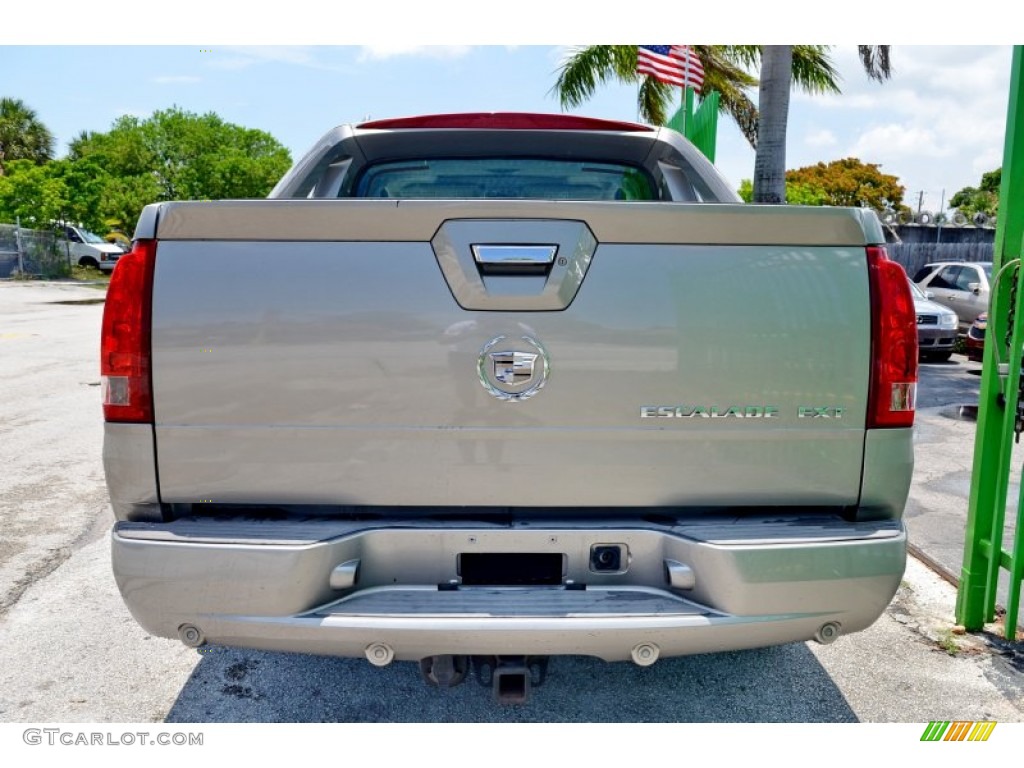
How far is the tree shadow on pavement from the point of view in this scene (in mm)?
2875

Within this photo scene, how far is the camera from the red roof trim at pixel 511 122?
3.64m

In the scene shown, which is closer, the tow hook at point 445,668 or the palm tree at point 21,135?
the tow hook at point 445,668

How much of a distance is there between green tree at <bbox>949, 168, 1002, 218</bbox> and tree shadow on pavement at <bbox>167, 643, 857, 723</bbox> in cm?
3790

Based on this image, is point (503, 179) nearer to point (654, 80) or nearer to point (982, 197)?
point (654, 80)

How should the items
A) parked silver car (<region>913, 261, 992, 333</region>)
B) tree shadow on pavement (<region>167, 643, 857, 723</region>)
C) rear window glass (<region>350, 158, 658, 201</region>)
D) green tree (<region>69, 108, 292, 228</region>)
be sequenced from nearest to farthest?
tree shadow on pavement (<region>167, 643, 857, 723</region>), rear window glass (<region>350, 158, 658, 201</region>), parked silver car (<region>913, 261, 992, 333</region>), green tree (<region>69, 108, 292, 228</region>)

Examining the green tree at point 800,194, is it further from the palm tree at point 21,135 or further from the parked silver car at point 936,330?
the palm tree at point 21,135

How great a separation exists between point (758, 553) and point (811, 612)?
25cm

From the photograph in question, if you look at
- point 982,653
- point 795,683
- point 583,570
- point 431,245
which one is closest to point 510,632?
point 583,570

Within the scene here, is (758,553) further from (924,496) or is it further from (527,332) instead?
(924,496)

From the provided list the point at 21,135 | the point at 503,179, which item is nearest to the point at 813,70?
the point at 503,179

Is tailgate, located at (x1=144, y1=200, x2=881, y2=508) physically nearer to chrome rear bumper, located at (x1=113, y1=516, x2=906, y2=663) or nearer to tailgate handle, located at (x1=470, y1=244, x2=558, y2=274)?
tailgate handle, located at (x1=470, y1=244, x2=558, y2=274)

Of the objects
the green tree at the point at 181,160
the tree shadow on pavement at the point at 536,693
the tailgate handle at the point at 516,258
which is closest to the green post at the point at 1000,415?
the tree shadow on pavement at the point at 536,693

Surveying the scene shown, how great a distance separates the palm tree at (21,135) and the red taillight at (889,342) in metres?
55.9

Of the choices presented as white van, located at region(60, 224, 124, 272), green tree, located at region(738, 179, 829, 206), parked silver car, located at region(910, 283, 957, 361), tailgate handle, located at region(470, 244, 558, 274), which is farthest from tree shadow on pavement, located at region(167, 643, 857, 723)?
green tree, located at region(738, 179, 829, 206)
